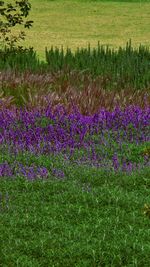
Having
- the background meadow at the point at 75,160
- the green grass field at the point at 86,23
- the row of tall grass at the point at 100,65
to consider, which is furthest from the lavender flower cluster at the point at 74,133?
the green grass field at the point at 86,23

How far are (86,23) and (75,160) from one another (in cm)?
1932

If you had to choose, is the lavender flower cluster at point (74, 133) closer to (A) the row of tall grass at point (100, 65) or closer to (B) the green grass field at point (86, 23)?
(A) the row of tall grass at point (100, 65)

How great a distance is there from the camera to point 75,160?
805 cm

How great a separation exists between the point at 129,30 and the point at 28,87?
14.4m

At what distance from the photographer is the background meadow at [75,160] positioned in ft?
18.8

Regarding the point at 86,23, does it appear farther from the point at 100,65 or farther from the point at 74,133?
the point at 74,133

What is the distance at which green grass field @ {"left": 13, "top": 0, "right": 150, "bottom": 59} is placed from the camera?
22.5m

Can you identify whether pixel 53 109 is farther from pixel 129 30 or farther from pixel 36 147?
pixel 129 30

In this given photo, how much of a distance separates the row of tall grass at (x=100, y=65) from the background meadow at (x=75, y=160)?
24 millimetres

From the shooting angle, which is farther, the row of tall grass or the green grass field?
the green grass field

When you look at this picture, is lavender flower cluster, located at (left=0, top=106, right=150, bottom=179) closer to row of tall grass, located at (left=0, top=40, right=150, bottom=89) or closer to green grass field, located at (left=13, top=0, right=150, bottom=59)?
row of tall grass, located at (left=0, top=40, right=150, bottom=89)

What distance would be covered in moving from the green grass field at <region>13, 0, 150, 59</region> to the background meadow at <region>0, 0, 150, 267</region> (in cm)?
696

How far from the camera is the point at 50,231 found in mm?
6012

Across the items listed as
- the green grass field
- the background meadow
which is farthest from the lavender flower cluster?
the green grass field
